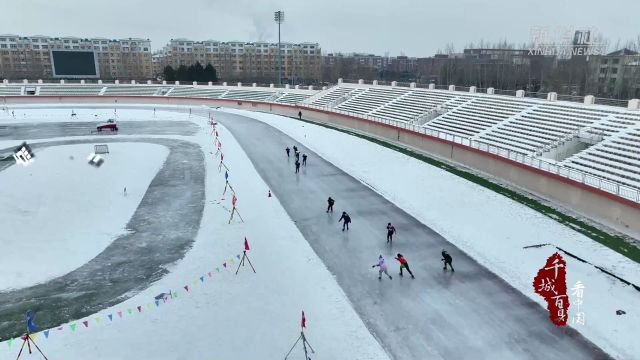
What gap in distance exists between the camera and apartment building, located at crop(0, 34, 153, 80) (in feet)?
466

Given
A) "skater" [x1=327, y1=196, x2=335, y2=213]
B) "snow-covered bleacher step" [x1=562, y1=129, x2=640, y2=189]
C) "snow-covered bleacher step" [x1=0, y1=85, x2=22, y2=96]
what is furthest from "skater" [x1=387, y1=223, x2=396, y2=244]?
"snow-covered bleacher step" [x1=0, y1=85, x2=22, y2=96]

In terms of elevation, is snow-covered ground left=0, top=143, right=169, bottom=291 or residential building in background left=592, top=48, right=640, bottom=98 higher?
residential building in background left=592, top=48, right=640, bottom=98

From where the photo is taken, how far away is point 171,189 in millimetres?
26469

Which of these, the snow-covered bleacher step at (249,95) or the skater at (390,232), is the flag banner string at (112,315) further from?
the snow-covered bleacher step at (249,95)

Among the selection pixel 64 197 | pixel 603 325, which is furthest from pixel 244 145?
pixel 603 325

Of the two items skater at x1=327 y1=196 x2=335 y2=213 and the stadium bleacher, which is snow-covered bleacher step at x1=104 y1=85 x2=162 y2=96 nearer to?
the stadium bleacher

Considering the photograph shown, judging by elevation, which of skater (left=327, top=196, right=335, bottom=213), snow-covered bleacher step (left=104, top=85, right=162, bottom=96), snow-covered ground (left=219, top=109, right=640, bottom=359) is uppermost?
snow-covered bleacher step (left=104, top=85, right=162, bottom=96)

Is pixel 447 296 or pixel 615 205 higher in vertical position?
pixel 615 205

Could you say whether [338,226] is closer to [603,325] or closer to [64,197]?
[603,325]

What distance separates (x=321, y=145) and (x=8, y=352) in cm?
3089

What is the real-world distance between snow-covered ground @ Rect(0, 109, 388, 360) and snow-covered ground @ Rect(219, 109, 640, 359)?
6795 mm

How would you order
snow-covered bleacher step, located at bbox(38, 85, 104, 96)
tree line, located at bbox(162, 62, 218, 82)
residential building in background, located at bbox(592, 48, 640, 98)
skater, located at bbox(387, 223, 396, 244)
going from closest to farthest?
skater, located at bbox(387, 223, 396, 244)
residential building in background, located at bbox(592, 48, 640, 98)
snow-covered bleacher step, located at bbox(38, 85, 104, 96)
tree line, located at bbox(162, 62, 218, 82)

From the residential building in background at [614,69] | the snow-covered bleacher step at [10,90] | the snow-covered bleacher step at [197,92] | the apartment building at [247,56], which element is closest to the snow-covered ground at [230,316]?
the snow-covered bleacher step at [197,92]

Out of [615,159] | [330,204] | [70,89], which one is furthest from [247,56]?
[615,159]
